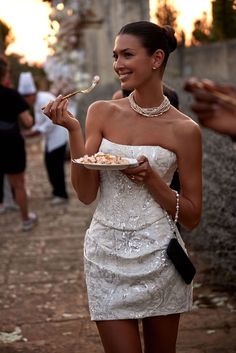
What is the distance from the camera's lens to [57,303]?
607 centimetres

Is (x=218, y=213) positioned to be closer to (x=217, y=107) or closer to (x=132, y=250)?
(x=132, y=250)

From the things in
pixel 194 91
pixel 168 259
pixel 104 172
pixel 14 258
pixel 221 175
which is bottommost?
pixel 14 258

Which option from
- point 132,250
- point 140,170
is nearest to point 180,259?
point 132,250

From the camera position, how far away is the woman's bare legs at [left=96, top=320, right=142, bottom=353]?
3295mm

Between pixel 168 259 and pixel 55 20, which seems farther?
pixel 55 20

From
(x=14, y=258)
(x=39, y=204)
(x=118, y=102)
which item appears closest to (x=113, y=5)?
(x=39, y=204)

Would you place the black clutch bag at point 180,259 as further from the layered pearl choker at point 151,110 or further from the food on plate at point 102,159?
the layered pearl choker at point 151,110

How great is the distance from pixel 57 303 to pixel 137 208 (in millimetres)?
2872

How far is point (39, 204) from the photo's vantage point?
1092cm

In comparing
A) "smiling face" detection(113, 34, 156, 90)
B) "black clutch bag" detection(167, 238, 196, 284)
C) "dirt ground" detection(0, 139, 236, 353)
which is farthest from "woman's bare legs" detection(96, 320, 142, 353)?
"dirt ground" detection(0, 139, 236, 353)

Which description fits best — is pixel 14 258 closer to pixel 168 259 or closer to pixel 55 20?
pixel 168 259

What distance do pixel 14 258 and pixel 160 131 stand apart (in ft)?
14.9

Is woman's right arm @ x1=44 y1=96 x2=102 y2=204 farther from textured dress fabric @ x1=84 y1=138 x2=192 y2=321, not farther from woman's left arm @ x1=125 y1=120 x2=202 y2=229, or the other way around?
woman's left arm @ x1=125 y1=120 x2=202 y2=229

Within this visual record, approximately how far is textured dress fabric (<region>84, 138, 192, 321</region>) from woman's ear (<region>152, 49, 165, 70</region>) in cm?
39
